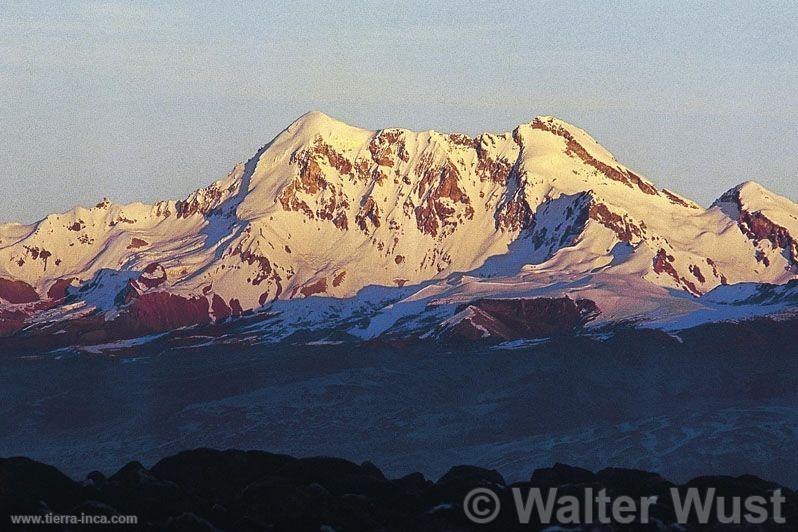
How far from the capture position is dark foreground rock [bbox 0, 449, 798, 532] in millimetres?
110000

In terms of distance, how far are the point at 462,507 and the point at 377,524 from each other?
4447 millimetres

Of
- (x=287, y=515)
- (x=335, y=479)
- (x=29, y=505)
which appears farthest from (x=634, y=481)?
(x=29, y=505)

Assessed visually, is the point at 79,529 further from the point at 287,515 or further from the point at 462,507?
the point at 462,507

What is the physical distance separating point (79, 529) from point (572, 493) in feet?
75.0

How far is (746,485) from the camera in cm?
12088

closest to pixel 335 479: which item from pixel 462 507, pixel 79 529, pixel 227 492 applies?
pixel 227 492

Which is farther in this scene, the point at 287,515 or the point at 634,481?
the point at 634,481

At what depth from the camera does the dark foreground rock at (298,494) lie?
110000mm

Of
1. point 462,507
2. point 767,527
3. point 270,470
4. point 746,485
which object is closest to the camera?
point 767,527

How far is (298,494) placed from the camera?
114m

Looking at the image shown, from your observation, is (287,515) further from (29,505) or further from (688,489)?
(688,489)

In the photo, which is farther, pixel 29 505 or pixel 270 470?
pixel 270 470

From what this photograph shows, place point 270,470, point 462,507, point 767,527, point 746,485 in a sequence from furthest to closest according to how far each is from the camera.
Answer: point 270,470
point 746,485
point 462,507
point 767,527

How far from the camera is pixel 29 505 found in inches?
4397
